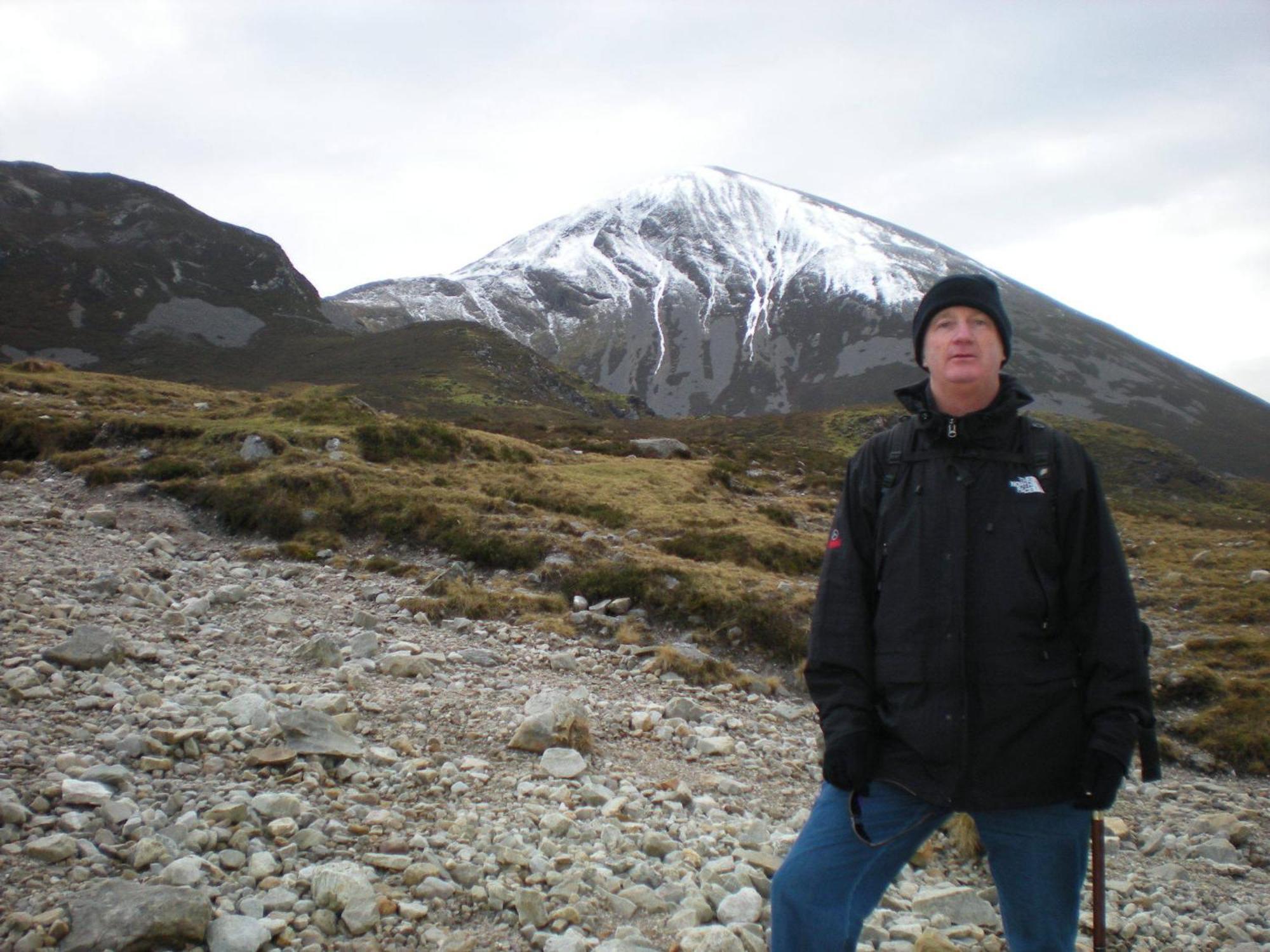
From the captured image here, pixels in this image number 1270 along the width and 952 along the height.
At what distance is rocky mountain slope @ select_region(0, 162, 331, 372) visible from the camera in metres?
95.8

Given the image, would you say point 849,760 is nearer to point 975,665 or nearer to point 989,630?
point 975,665

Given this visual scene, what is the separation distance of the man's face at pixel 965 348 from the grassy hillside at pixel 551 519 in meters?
8.84

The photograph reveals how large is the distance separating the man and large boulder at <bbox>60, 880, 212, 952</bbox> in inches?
124

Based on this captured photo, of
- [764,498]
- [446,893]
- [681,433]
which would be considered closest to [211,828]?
[446,893]

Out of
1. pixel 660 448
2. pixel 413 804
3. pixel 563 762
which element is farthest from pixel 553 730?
pixel 660 448

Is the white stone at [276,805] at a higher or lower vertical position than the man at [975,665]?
lower

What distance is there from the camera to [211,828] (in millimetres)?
5098

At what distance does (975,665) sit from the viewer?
3.36m

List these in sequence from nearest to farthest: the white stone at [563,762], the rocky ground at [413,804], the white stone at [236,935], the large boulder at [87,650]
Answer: the white stone at [236,935], the rocky ground at [413,804], the white stone at [563,762], the large boulder at [87,650]

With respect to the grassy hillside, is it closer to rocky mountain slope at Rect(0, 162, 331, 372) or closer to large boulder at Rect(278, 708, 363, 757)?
large boulder at Rect(278, 708, 363, 757)

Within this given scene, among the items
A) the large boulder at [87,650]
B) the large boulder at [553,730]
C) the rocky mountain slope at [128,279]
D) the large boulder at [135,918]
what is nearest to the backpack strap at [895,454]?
the large boulder at [135,918]

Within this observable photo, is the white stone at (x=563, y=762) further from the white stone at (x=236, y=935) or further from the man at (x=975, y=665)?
the man at (x=975, y=665)

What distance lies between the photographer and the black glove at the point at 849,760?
3424mm

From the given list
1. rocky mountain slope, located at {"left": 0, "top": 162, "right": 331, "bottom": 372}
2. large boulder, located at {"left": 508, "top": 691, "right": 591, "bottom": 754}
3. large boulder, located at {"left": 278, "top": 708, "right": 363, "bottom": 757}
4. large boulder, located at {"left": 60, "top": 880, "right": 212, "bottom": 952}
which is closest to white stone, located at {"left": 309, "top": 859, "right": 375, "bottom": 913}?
large boulder, located at {"left": 60, "top": 880, "right": 212, "bottom": 952}
